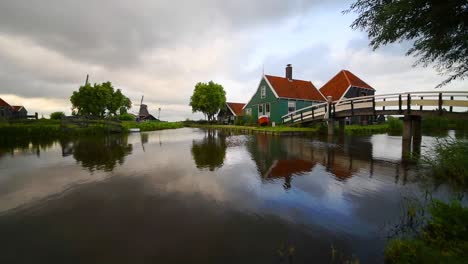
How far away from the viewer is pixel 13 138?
1777 cm

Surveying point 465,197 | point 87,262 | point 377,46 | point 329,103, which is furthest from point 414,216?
point 329,103

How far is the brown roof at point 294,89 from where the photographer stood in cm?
3059

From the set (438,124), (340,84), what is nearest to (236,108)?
(340,84)

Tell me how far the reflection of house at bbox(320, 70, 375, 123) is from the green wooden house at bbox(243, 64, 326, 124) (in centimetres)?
236

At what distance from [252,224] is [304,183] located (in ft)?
9.80

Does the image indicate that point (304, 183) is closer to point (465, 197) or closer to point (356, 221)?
point (356, 221)

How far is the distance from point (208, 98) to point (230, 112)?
6116mm

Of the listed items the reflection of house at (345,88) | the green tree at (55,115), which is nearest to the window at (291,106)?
the reflection of house at (345,88)

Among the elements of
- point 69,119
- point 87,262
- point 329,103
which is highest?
point 329,103

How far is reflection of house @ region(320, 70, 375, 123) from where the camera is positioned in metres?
32.4

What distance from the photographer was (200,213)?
4531mm

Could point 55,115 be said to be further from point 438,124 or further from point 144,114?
point 438,124

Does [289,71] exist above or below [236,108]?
above

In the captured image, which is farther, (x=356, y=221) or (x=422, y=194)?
(x=422, y=194)
